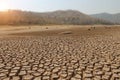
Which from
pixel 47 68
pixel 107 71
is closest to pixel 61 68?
pixel 47 68

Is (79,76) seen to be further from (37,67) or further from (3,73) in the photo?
(3,73)

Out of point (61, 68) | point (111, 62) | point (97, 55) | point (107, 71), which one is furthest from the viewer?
point (97, 55)

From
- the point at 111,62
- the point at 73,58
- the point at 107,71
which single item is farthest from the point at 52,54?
the point at 107,71

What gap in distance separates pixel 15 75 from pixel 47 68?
942 mm

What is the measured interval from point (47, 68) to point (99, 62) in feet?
5.10

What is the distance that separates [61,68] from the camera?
552 cm

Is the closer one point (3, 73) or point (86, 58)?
point (3, 73)

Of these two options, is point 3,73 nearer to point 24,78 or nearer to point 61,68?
point 24,78

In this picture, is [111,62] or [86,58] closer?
[111,62]

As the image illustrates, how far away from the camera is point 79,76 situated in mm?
4785

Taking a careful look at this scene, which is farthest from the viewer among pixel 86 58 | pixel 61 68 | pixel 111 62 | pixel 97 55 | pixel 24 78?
pixel 97 55

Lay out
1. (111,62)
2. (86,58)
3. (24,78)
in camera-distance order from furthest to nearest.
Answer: (86,58)
(111,62)
(24,78)

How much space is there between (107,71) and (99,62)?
94cm

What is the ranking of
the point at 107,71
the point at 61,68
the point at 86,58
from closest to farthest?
the point at 107,71 → the point at 61,68 → the point at 86,58
